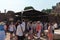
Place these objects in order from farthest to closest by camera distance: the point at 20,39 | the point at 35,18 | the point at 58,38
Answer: the point at 35,18
the point at 58,38
the point at 20,39

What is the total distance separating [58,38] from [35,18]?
626 centimetres

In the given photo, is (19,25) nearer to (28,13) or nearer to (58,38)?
(58,38)

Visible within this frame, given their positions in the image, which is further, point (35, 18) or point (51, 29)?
point (35, 18)

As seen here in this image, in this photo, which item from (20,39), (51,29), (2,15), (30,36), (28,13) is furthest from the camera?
(2,15)

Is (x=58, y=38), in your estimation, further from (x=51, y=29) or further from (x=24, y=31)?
(x=24, y=31)

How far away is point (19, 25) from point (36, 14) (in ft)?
29.1

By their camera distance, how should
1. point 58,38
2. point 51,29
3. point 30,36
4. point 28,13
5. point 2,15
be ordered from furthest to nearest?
1. point 2,15
2. point 28,13
3. point 58,38
4. point 30,36
5. point 51,29

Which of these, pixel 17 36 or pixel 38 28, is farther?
pixel 38 28

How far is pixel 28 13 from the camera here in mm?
21562

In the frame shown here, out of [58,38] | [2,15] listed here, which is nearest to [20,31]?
[58,38]

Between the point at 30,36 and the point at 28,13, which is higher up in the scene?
the point at 28,13

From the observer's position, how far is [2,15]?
3988 cm

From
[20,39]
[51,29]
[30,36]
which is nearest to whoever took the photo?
[20,39]

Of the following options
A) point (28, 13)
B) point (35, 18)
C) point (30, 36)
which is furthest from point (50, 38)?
point (35, 18)
